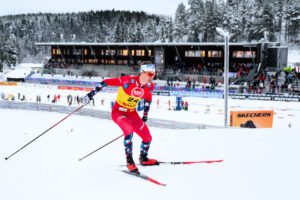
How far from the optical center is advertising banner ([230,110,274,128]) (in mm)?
13125

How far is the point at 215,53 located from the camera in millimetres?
46500

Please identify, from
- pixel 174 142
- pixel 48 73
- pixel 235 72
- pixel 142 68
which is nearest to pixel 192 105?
pixel 235 72

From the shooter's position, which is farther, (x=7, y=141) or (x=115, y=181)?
(x=7, y=141)

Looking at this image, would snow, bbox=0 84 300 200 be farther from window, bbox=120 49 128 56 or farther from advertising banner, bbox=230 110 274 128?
window, bbox=120 49 128 56

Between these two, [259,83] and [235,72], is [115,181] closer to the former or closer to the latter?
[259,83]

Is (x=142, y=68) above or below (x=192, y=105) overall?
above

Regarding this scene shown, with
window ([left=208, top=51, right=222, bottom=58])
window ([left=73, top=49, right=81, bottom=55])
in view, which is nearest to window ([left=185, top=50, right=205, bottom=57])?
window ([left=208, top=51, right=222, bottom=58])

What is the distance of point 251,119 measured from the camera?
44.0ft

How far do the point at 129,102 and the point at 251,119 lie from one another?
9.43m

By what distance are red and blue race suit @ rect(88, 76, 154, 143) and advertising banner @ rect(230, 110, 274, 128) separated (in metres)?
8.32

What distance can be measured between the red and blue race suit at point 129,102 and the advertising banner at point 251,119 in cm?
832

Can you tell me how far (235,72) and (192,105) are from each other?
46.4ft

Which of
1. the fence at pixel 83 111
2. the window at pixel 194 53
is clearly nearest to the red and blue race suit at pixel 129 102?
the fence at pixel 83 111

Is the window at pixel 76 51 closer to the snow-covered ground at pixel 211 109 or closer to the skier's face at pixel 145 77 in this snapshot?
the snow-covered ground at pixel 211 109
